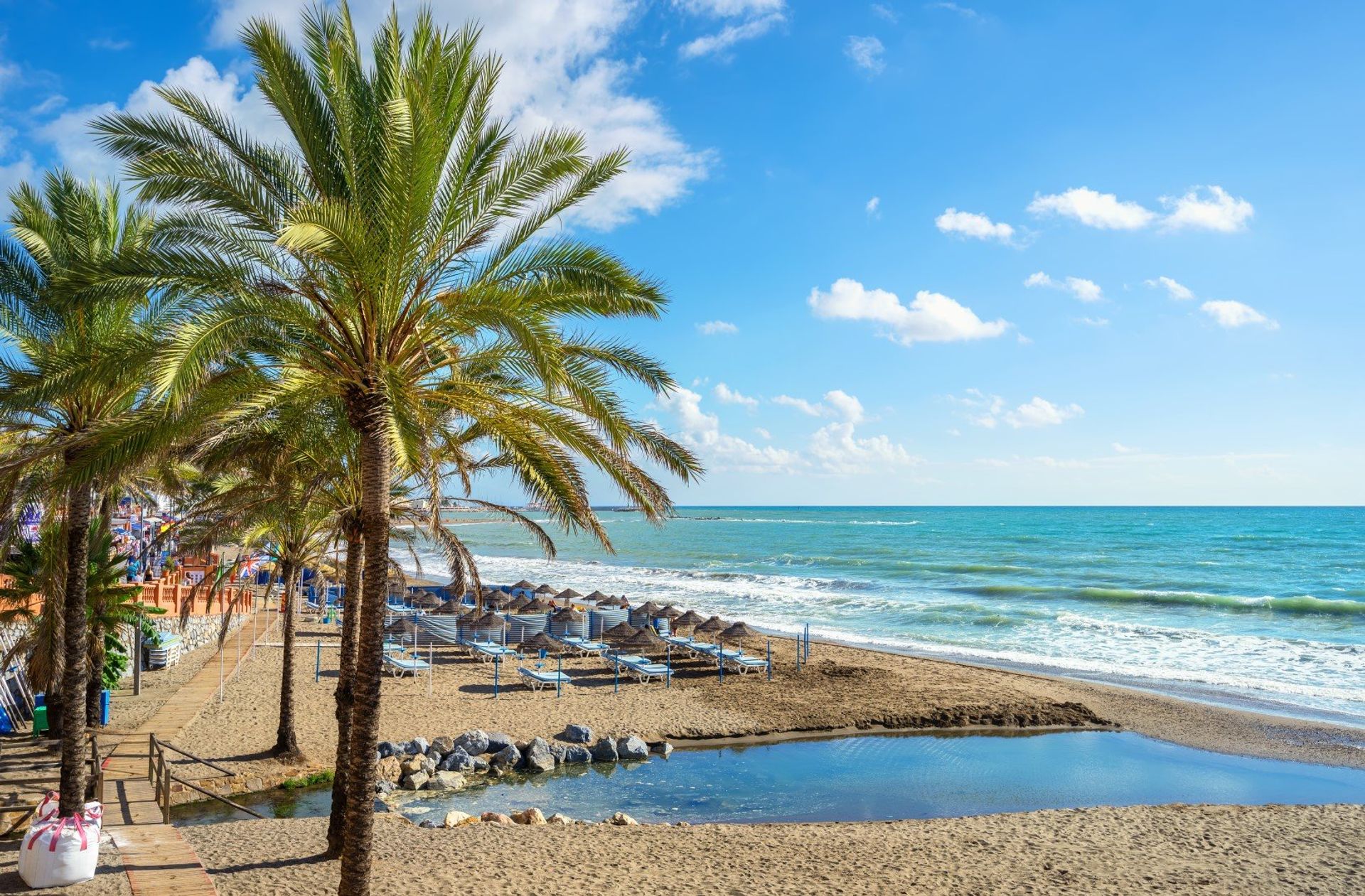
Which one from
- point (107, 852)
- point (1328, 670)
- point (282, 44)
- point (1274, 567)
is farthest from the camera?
point (1274, 567)

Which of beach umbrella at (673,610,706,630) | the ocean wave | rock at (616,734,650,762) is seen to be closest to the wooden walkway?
rock at (616,734,650,762)

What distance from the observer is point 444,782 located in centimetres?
1396

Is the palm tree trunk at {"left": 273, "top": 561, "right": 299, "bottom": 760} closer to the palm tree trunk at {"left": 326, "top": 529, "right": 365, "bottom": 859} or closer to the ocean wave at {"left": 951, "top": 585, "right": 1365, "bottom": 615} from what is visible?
the palm tree trunk at {"left": 326, "top": 529, "right": 365, "bottom": 859}

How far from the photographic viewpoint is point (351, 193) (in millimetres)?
7375

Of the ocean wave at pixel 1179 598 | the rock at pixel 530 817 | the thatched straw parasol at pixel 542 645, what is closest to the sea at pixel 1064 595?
the ocean wave at pixel 1179 598

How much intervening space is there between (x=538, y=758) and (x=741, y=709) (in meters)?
5.39

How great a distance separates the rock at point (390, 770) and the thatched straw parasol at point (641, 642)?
10.5 metres

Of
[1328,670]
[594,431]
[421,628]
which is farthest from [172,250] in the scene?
[1328,670]

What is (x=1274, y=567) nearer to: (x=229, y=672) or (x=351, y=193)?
(x=229, y=672)

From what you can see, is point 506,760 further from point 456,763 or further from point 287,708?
point 287,708

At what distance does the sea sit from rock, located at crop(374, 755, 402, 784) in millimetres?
3210

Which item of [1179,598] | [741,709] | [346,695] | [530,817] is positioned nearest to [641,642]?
[741,709]

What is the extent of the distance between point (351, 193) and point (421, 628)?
64.9ft

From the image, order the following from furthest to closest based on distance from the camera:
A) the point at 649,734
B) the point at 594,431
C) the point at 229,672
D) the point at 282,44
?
1. the point at 229,672
2. the point at 649,734
3. the point at 594,431
4. the point at 282,44
